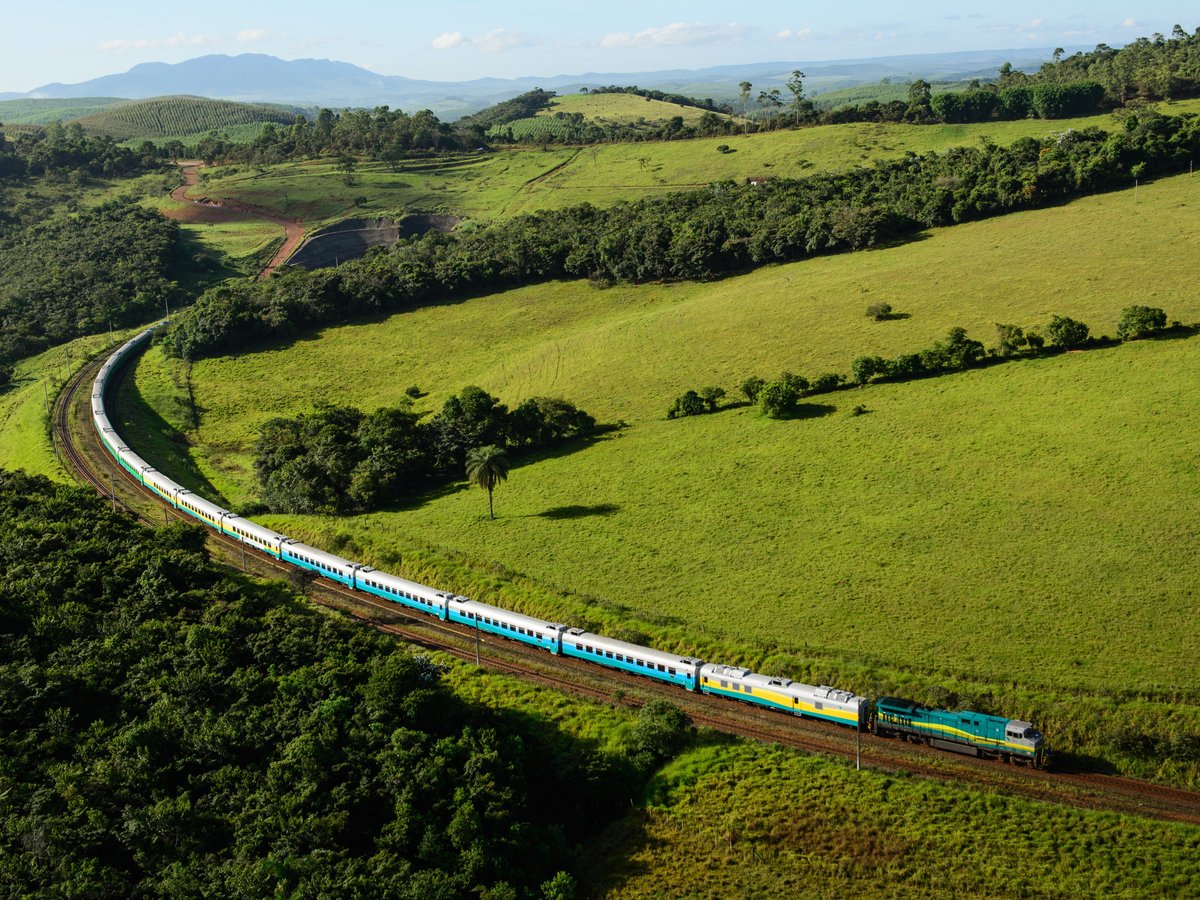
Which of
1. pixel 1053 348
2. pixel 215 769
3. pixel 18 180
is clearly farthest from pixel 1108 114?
pixel 18 180

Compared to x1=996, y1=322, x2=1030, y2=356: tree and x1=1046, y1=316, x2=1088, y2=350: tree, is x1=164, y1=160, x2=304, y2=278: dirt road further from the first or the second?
x1=1046, y1=316, x2=1088, y2=350: tree

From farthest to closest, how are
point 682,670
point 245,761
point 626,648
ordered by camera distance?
point 626,648 → point 682,670 → point 245,761

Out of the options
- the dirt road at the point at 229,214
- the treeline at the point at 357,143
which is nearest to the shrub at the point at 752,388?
the dirt road at the point at 229,214

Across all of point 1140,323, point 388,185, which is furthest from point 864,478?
point 388,185

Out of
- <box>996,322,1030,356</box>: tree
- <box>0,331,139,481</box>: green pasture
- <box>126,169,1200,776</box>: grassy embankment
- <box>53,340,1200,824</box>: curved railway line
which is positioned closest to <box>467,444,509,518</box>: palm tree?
<box>126,169,1200,776</box>: grassy embankment

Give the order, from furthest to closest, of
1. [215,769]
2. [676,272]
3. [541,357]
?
[676,272] < [541,357] < [215,769]

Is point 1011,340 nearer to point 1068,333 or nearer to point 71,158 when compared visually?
point 1068,333

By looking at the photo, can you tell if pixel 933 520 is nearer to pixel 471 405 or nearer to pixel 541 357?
pixel 471 405
